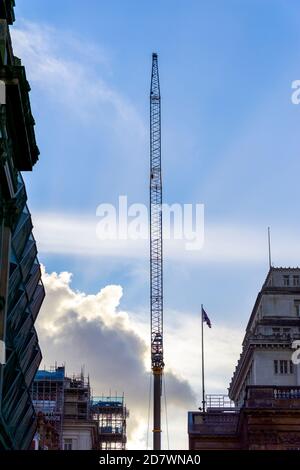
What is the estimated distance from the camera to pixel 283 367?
415ft

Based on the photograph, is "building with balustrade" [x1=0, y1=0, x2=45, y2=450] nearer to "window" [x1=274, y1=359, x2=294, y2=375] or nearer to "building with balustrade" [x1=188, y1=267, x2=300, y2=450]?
"building with balustrade" [x1=188, y1=267, x2=300, y2=450]

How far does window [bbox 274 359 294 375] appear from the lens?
12599 centimetres

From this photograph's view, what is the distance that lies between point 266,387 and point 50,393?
65028 mm

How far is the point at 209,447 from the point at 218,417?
3.76 meters

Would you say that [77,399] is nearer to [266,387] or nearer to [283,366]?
[283,366]

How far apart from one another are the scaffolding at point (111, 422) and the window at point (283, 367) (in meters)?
52.4

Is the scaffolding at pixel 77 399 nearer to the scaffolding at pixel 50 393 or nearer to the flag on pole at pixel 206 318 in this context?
the scaffolding at pixel 50 393

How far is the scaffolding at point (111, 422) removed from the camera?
173938mm

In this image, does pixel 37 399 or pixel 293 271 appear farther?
pixel 37 399

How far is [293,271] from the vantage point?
14175 centimetres

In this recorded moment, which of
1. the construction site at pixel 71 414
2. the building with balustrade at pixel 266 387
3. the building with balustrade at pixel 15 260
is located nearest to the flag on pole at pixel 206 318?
the building with balustrade at pixel 266 387

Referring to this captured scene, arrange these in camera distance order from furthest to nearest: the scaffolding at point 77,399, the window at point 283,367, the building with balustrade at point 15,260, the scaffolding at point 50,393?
the scaffolding at point 77,399 → the scaffolding at point 50,393 → the window at point 283,367 → the building with balustrade at point 15,260
